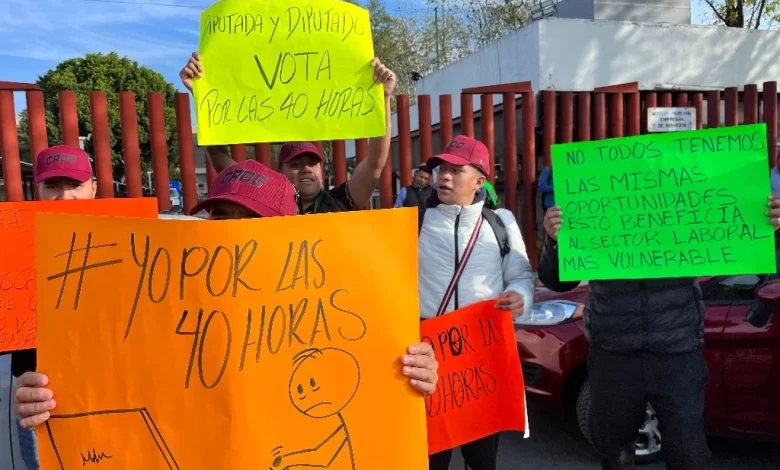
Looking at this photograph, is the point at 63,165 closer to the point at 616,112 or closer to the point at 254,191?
the point at 254,191

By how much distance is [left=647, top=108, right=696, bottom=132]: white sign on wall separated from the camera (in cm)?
657

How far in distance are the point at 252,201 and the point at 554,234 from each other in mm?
1351

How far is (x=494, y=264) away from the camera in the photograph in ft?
8.52

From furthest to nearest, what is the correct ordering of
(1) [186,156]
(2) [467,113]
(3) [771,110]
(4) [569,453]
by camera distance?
(3) [771,110] → (2) [467,113] → (1) [186,156] → (4) [569,453]

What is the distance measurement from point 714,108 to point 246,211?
21.7 ft

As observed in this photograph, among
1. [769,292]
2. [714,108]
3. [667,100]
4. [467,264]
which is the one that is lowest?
[769,292]

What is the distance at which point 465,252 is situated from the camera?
257 centimetres

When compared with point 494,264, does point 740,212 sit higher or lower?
higher

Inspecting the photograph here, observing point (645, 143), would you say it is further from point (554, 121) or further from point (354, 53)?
point (554, 121)

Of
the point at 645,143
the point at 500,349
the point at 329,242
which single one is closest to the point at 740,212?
the point at 645,143

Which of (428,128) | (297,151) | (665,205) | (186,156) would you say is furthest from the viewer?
(428,128)

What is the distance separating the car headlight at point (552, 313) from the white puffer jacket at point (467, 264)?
129 cm

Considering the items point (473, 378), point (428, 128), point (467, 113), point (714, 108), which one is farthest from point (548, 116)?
point (473, 378)

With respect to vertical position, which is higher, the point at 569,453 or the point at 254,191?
the point at 254,191
